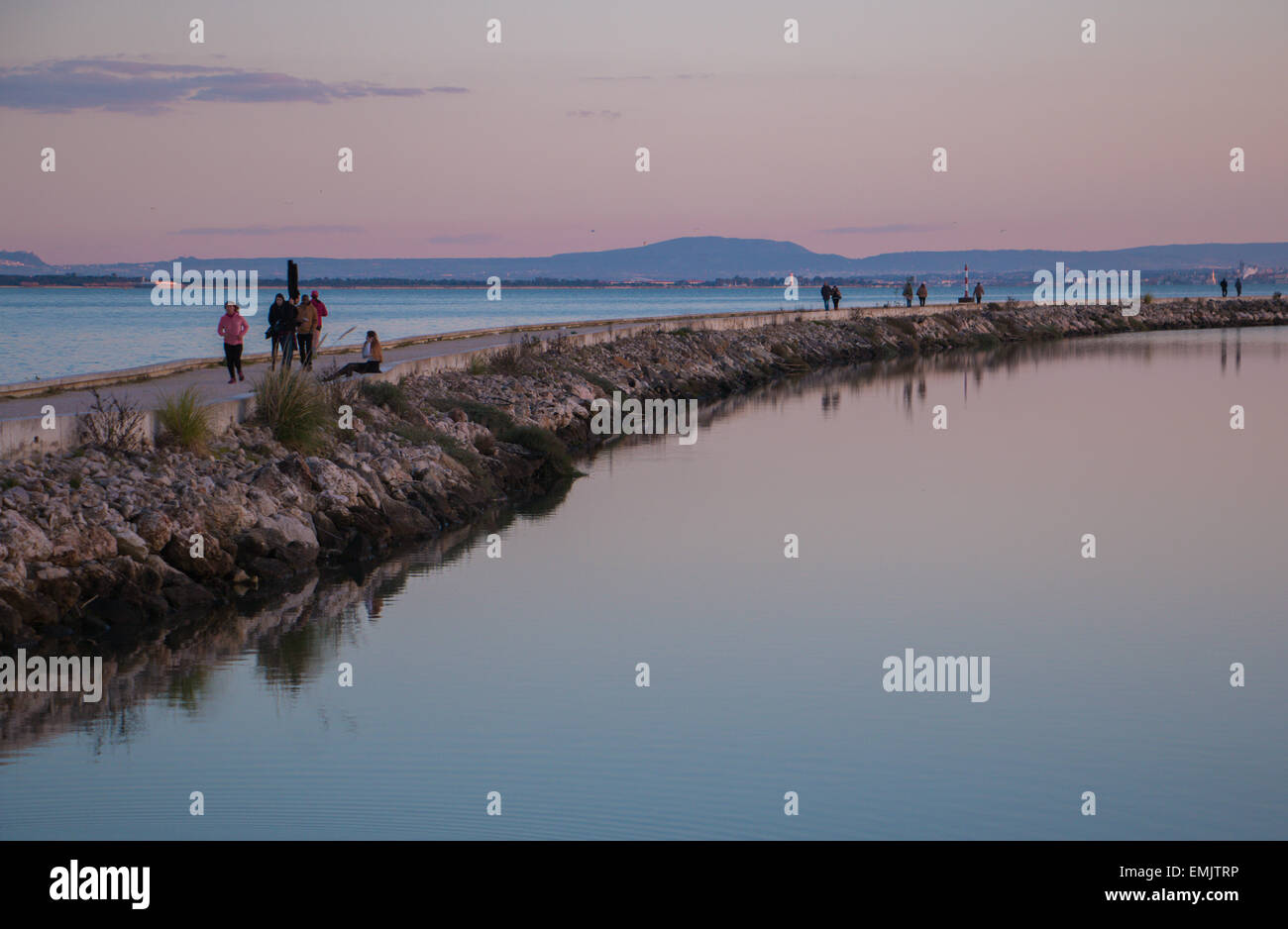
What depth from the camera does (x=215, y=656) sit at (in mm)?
13531

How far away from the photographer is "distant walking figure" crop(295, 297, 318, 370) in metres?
24.6

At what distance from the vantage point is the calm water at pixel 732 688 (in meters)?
9.74

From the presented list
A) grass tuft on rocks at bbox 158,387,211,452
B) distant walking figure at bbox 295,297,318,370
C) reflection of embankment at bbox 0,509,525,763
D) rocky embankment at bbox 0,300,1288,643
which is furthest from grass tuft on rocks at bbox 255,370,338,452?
distant walking figure at bbox 295,297,318,370

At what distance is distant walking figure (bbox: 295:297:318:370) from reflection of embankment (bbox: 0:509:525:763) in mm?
7936

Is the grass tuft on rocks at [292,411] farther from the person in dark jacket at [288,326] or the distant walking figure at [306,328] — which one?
the distant walking figure at [306,328]

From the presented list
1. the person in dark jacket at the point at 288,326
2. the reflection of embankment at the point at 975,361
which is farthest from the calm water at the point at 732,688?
the reflection of embankment at the point at 975,361

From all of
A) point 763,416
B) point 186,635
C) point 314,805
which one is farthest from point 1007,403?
point 314,805

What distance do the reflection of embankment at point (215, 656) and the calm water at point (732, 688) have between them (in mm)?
42

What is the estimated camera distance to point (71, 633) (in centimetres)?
1370

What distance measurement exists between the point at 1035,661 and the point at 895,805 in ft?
13.1

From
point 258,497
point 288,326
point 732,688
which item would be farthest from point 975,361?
point 732,688

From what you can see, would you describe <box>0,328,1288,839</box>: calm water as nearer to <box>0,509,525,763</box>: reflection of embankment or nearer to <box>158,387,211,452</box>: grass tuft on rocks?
<box>0,509,525,763</box>: reflection of embankment

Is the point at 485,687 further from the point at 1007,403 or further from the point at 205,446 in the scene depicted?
the point at 1007,403

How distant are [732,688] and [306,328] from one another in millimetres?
14355
